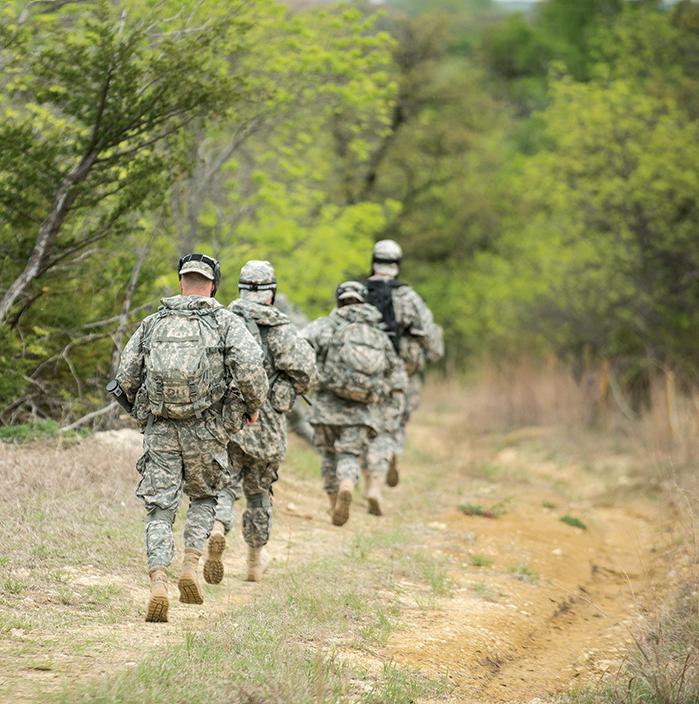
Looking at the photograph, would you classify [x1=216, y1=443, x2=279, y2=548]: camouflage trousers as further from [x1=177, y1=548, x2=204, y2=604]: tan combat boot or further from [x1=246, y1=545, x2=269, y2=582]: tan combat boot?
[x1=177, y1=548, x2=204, y2=604]: tan combat boot

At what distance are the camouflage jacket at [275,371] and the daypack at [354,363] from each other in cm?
231

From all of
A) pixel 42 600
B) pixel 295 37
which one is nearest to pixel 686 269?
pixel 295 37

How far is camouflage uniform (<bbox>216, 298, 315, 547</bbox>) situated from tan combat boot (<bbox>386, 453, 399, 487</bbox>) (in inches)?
197

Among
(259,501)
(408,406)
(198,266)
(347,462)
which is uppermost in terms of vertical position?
(198,266)

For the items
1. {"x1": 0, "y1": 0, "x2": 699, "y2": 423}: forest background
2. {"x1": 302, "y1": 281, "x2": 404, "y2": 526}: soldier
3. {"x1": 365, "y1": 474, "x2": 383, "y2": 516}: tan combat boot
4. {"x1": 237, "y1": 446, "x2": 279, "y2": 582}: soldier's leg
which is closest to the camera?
{"x1": 237, "y1": 446, "x2": 279, "y2": 582}: soldier's leg

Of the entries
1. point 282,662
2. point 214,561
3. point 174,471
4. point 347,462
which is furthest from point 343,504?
point 282,662

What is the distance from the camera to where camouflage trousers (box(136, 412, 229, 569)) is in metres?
6.47

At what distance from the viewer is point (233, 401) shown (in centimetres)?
670

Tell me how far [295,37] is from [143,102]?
538 cm

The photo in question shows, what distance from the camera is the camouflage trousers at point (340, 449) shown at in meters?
10.3

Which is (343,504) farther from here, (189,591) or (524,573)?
(189,591)

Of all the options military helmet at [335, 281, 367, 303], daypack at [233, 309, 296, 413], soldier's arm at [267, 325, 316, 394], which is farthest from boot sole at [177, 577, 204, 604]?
military helmet at [335, 281, 367, 303]

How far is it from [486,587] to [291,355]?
90.3 inches

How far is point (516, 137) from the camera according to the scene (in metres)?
42.8
